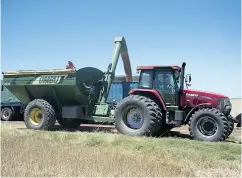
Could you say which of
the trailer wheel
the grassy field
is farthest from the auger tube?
the trailer wheel

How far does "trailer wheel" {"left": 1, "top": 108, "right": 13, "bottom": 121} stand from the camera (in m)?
21.6

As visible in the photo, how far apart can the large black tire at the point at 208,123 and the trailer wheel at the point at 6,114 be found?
14.4m

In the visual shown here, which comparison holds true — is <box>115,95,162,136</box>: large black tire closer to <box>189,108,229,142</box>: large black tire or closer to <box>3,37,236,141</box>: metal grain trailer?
<box>3,37,236,141</box>: metal grain trailer

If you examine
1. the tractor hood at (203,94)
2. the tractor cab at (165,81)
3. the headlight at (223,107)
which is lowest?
the headlight at (223,107)

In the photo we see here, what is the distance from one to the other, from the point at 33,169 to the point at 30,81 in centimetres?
753

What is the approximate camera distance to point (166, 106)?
10859 millimetres

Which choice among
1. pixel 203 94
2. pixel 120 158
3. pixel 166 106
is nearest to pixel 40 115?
pixel 166 106

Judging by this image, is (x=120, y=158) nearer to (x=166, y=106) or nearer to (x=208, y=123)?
(x=208, y=123)

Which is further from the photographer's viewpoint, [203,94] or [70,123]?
[70,123]

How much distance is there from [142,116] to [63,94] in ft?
11.9

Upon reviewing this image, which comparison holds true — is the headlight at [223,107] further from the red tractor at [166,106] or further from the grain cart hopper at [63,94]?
the grain cart hopper at [63,94]

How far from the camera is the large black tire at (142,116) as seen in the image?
412 inches

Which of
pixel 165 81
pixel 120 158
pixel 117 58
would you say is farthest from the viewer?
pixel 117 58

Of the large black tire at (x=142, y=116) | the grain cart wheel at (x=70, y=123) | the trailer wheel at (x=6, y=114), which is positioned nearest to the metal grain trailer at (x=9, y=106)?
the trailer wheel at (x=6, y=114)
